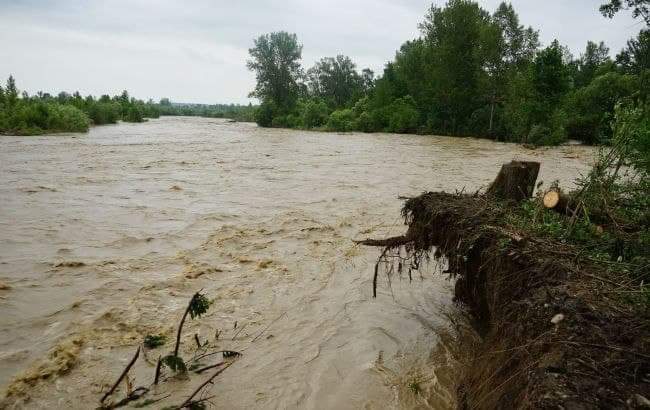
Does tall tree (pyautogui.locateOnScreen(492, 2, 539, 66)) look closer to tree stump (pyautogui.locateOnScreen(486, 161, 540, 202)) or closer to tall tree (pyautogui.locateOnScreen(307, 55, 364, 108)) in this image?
tree stump (pyautogui.locateOnScreen(486, 161, 540, 202))

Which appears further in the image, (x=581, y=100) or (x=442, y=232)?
(x=581, y=100)

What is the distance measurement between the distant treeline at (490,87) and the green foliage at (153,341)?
66.9ft

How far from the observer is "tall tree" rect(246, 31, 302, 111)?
56.9 meters

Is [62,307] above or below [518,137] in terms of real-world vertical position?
below

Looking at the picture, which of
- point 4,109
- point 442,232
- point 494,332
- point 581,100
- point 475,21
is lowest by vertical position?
point 494,332

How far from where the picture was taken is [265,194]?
10883mm

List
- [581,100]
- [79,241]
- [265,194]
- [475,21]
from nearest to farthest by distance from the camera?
[79,241]
[265,194]
[581,100]
[475,21]

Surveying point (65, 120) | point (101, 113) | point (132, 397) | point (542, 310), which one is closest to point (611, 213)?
point (542, 310)

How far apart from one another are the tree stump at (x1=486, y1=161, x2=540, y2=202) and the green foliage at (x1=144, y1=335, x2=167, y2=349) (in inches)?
150

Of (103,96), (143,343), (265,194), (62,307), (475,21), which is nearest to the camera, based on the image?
(143,343)

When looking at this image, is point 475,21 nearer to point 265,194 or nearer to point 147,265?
point 265,194

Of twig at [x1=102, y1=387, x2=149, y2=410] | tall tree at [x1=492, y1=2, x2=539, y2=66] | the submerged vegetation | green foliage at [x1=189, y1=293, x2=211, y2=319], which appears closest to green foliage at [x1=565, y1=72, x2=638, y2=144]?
tall tree at [x1=492, y1=2, x2=539, y2=66]

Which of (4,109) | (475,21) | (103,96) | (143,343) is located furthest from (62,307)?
(103,96)

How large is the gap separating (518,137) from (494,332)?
3129 centimetres
